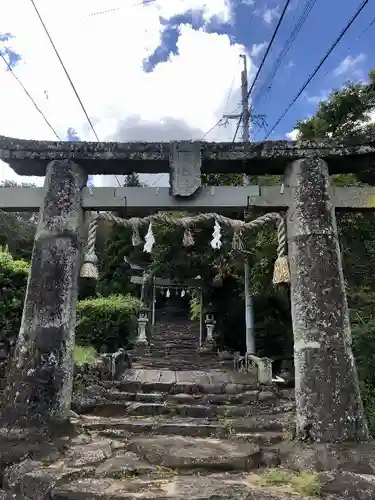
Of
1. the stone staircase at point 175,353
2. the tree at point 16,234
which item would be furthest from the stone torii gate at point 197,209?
the tree at point 16,234

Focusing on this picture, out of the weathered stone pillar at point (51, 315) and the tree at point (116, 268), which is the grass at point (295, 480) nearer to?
the weathered stone pillar at point (51, 315)

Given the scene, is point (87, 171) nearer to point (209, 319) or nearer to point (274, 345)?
point (274, 345)

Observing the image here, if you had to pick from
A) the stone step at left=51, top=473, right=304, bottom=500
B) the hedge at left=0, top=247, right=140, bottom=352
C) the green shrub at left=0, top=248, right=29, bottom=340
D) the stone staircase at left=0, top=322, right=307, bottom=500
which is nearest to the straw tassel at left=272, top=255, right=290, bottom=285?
the stone staircase at left=0, top=322, right=307, bottom=500

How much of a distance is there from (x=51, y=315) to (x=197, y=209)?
2505 millimetres

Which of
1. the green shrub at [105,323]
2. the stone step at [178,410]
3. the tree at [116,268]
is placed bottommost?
the stone step at [178,410]

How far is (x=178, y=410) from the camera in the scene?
26.7 feet

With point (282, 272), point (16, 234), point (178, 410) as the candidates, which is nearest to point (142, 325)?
point (16, 234)

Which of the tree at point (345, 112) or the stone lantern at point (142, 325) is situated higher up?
the tree at point (345, 112)

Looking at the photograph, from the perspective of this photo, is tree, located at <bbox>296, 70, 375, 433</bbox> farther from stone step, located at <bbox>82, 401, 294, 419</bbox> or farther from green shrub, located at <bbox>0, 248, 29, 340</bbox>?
green shrub, located at <bbox>0, 248, 29, 340</bbox>

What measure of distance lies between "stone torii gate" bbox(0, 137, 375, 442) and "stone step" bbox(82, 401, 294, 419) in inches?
98.7

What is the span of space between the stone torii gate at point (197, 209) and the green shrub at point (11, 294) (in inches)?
120

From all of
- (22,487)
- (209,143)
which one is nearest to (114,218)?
(209,143)

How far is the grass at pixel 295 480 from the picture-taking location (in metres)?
4.09

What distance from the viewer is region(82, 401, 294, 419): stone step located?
770 centimetres
